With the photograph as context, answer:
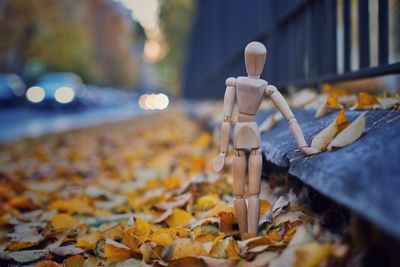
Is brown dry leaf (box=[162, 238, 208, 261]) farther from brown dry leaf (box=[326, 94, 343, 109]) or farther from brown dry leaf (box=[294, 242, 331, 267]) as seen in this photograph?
brown dry leaf (box=[326, 94, 343, 109])

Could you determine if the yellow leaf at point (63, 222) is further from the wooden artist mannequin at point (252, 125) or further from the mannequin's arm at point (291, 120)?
the mannequin's arm at point (291, 120)

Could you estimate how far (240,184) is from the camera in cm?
167

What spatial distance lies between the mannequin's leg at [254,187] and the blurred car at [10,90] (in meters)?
25.3

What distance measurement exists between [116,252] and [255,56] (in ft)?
2.78

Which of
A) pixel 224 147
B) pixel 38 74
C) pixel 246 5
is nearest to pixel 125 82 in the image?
pixel 38 74

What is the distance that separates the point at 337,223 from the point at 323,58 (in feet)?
6.82

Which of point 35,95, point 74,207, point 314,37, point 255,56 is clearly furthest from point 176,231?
point 35,95

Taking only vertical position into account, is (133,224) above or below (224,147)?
below

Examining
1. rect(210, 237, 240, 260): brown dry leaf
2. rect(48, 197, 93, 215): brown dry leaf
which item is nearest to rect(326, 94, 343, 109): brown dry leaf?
rect(210, 237, 240, 260): brown dry leaf

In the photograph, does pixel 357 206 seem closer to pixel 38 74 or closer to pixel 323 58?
pixel 323 58

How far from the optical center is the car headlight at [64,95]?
73.6ft

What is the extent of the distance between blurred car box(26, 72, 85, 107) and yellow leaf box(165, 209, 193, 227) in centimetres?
2103

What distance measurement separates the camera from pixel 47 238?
2.15m

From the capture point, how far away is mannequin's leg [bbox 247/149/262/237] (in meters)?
1.62
